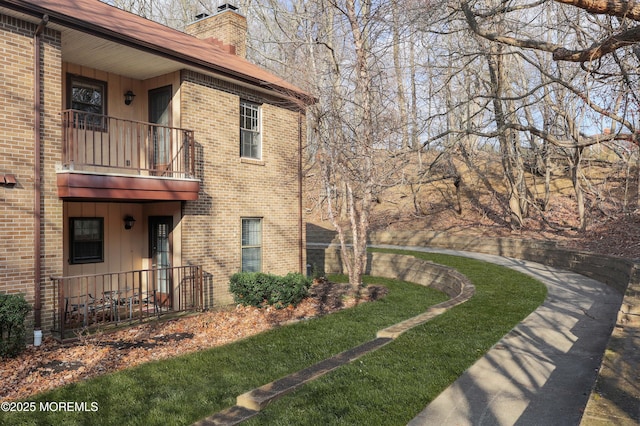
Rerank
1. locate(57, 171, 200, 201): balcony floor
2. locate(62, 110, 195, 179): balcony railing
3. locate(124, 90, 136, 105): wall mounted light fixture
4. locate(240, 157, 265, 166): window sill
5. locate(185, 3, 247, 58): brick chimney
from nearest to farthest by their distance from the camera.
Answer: locate(57, 171, 200, 201): balcony floor
locate(62, 110, 195, 179): balcony railing
locate(124, 90, 136, 105): wall mounted light fixture
locate(240, 157, 265, 166): window sill
locate(185, 3, 247, 58): brick chimney

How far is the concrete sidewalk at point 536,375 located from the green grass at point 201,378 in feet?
7.43

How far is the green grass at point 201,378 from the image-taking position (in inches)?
190

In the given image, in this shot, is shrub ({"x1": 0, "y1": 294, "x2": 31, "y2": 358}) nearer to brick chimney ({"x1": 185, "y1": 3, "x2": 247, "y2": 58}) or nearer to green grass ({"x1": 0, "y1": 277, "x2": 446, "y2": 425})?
green grass ({"x1": 0, "y1": 277, "x2": 446, "y2": 425})

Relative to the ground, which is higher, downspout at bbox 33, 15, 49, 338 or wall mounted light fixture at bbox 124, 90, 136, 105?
wall mounted light fixture at bbox 124, 90, 136, 105

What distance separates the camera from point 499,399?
465cm

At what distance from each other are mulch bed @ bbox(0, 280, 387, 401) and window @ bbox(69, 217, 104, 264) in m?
2.42

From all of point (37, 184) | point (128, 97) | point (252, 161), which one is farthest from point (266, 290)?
point (128, 97)

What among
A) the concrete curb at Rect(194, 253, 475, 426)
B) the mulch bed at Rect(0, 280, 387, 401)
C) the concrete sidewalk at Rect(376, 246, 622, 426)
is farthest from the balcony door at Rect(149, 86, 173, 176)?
the concrete sidewalk at Rect(376, 246, 622, 426)

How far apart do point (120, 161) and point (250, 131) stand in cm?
326

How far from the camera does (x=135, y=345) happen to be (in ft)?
24.0

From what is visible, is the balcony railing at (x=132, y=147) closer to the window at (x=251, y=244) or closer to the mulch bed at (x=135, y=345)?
the window at (x=251, y=244)

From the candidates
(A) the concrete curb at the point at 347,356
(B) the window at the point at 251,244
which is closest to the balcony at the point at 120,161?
(B) the window at the point at 251,244

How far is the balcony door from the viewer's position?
10.2 m

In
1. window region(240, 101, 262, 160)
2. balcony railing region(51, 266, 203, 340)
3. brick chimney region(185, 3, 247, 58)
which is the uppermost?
brick chimney region(185, 3, 247, 58)
